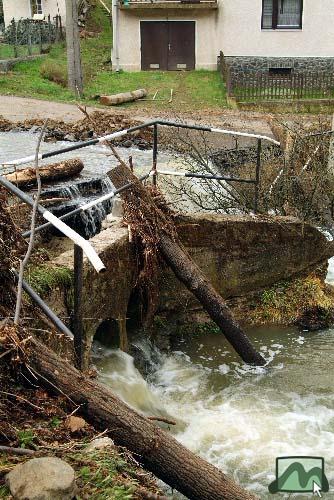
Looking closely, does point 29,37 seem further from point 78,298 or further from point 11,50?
point 78,298

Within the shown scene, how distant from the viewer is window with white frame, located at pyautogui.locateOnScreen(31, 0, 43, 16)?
36875 mm

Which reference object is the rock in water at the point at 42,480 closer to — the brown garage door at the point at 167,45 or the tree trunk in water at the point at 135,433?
the tree trunk in water at the point at 135,433

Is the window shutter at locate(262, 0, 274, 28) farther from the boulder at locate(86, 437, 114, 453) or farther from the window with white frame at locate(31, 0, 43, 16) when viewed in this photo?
the boulder at locate(86, 437, 114, 453)

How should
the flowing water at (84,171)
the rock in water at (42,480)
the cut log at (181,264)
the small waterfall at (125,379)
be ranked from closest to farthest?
the rock in water at (42,480) → the small waterfall at (125,379) → the cut log at (181,264) → the flowing water at (84,171)

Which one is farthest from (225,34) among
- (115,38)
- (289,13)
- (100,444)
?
(100,444)

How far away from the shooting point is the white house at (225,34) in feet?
99.5

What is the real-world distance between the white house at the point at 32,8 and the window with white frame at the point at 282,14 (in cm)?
1130

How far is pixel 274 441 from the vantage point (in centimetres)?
687

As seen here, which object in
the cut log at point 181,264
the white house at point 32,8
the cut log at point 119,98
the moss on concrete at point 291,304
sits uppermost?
the white house at point 32,8

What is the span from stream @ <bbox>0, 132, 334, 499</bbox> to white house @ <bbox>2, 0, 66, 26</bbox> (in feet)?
102

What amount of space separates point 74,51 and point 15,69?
4.78 meters

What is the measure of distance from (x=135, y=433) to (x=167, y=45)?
96.0 ft

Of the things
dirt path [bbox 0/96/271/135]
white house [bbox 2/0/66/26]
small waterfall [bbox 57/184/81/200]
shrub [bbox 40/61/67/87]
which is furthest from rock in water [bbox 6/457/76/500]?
white house [bbox 2/0/66/26]

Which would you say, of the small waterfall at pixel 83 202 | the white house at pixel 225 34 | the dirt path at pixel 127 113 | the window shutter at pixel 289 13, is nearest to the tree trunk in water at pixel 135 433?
the small waterfall at pixel 83 202
